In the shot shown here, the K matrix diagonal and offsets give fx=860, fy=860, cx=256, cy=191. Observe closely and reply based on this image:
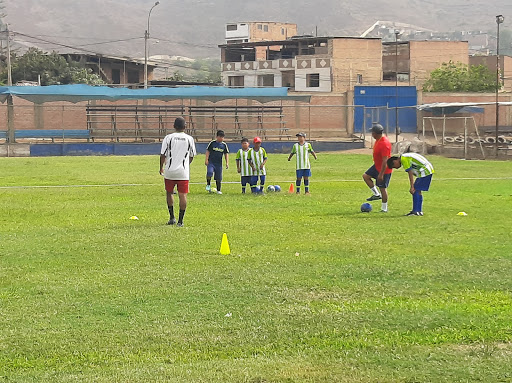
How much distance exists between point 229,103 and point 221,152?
3775cm

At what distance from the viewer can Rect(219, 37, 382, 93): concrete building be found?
90.1m

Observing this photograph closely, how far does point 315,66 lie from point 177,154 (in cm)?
7958

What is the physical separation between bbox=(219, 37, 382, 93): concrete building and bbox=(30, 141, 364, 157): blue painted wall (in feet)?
122

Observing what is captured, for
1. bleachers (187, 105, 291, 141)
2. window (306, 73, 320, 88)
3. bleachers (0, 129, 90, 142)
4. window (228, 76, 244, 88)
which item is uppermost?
window (228, 76, 244, 88)

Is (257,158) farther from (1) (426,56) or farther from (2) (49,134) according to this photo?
(1) (426,56)

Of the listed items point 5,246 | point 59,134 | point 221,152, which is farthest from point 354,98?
point 5,246

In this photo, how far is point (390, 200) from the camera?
65.3 ft

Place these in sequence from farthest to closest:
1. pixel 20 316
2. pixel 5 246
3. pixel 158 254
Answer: pixel 5 246, pixel 158 254, pixel 20 316

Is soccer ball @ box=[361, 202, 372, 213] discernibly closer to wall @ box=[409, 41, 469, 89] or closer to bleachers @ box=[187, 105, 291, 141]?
bleachers @ box=[187, 105, 291, 141]

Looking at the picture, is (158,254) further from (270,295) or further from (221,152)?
(221,152)

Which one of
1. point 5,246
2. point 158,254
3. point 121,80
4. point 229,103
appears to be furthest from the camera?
point 121,80

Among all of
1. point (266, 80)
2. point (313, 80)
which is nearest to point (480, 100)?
point (313, 80)

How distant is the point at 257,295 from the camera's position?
8.90 metres

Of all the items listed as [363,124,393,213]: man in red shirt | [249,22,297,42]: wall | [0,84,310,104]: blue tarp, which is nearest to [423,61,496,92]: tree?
[0,84,310,104]: blue tarp
